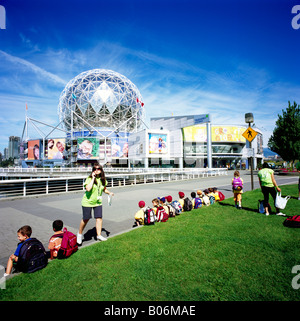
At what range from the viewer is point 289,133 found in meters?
28.8

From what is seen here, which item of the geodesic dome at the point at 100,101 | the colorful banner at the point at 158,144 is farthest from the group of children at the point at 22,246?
the geodesic dome at the point at 100,101

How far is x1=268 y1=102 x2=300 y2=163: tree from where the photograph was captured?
93.4 feet

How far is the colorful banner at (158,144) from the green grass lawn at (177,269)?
41655 mm

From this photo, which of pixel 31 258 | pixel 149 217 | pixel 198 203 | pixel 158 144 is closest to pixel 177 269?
pixel 31 258

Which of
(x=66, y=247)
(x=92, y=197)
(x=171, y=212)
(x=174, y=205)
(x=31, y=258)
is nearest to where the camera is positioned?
(x=31, y=258)

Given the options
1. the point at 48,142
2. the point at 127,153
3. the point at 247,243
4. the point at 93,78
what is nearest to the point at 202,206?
the point at 247,243

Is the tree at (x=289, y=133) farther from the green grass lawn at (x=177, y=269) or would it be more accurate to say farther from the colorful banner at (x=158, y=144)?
the green grass lawn at (x=177, y=269)

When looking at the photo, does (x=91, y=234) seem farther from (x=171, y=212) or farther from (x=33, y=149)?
(x=33, y=149)

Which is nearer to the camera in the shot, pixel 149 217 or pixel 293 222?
pixel 293 222

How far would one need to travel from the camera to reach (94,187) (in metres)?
4.50

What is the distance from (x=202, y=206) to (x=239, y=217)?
193 cm

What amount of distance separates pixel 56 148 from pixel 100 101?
2075 cm

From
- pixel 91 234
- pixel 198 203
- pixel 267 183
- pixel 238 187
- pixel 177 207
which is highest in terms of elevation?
pixel 267 183
